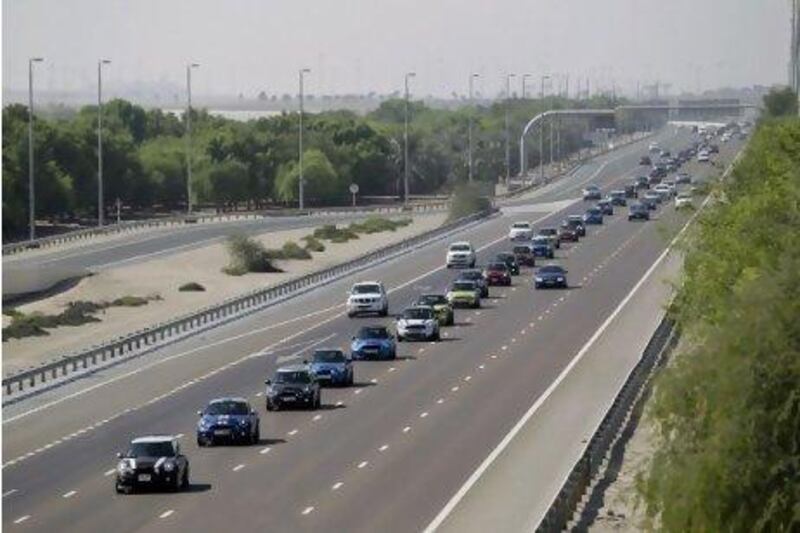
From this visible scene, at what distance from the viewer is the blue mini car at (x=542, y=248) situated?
97875 mm

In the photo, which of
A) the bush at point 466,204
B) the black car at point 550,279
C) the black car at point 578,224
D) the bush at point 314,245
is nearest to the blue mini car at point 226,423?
the black car at point 550,279

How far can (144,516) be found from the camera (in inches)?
1345

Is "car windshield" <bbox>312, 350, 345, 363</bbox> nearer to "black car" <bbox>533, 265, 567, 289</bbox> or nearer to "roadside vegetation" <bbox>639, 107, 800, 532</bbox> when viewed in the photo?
"roadside vegetation" <bbox>639, 107, 800, 532</bbox>

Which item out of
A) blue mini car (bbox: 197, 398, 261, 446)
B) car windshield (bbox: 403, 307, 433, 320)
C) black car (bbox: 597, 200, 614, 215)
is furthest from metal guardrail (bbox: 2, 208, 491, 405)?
black car (bbox: 597, 200, 614, 215)

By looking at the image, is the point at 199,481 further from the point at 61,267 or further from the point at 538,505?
the point at 61,267

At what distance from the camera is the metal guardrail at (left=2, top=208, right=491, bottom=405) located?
52.5 meters

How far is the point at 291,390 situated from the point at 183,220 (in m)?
82.7

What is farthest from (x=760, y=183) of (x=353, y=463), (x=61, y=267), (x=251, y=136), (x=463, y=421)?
(x=251, y=136)

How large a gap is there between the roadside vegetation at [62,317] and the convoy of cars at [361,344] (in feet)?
28.0

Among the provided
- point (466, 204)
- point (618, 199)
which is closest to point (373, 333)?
point (466, 204)

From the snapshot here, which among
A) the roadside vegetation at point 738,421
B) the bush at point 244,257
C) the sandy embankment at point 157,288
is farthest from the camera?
the bush at point 244,257

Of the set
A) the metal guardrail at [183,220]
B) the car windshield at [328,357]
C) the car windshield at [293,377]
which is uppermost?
the car windshield at [293,377]

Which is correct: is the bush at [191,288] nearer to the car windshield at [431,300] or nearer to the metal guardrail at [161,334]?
the metal guardrail at [161,334]

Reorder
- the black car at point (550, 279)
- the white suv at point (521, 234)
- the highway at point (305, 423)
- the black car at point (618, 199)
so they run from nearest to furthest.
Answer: the highway at point (305, 423) → the black car at point (550, 279) → the white suv at point (521, 234) → the black car at point (618, 199)
